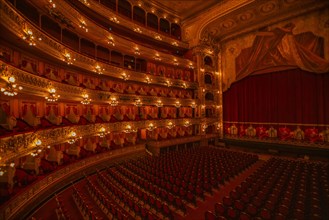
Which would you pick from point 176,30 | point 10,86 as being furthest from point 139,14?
point 10,86

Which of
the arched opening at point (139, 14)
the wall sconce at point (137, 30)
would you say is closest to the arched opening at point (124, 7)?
the arched opening at point (139, 14)

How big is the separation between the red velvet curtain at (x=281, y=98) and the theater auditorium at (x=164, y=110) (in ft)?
0.35

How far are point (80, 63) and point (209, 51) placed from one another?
51.3 ft

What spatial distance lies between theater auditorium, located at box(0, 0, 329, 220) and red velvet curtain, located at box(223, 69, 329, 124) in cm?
11

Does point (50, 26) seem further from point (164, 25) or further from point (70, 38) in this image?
point (164, 25)

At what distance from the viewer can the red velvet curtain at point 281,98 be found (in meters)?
16.3

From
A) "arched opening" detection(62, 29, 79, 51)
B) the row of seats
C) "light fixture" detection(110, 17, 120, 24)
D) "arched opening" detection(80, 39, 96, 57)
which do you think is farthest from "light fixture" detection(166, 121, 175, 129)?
"arched opening" detection(62, 29, 79, 51)

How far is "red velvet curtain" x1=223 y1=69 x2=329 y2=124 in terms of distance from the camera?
1631cm

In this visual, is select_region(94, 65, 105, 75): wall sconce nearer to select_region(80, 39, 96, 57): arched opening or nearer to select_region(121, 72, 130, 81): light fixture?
select_region(121, 72, 130, 81): light fixture

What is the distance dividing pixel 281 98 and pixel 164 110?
1179 cm

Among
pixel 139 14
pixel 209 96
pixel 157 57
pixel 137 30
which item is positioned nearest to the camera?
pixel 137 30

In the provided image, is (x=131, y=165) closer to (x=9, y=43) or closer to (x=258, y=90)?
(x=9, y=43)

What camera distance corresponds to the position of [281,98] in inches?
728

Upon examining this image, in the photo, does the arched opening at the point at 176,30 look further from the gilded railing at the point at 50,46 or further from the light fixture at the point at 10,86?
the light fixture at the point at 10,86
